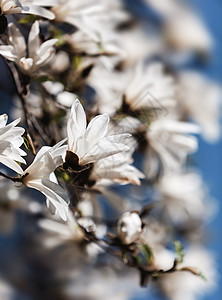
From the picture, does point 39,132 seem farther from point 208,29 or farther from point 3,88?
point 208,29

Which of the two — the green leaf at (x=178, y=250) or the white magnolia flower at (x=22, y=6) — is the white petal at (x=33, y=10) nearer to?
the white magnolia flower at (x=22, y=6)

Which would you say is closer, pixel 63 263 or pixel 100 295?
pixel 63 263

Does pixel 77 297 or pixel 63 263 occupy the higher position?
pixel 63 263

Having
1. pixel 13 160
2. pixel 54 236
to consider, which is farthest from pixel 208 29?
pixel 13 160

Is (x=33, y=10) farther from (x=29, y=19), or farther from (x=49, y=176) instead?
(x=49, y=176)

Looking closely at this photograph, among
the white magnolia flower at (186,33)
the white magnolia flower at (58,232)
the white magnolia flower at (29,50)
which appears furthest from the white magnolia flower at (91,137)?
the white magnolia flower at (186,33)

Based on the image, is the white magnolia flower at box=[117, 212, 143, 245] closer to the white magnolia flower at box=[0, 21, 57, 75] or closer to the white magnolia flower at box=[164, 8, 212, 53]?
the white magnolia flower at box=[0, 21, 57, 75]

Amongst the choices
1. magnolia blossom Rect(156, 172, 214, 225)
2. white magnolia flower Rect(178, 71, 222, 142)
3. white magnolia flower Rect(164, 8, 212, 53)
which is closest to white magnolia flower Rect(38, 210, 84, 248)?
magnolia blossom Rect(156, 172, 214, 225)
